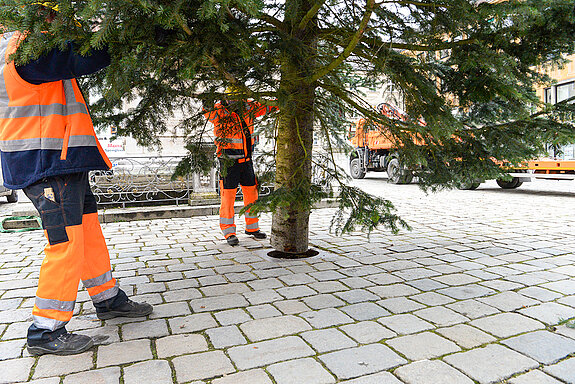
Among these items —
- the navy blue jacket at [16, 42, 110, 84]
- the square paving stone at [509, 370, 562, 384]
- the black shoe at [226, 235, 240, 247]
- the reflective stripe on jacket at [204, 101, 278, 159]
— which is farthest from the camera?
the black shoe at [226, 235, 240, 247]

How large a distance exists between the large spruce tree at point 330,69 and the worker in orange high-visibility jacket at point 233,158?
28cm

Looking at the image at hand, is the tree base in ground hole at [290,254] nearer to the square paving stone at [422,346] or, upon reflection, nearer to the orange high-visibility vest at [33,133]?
the square paving stone at [422,346]

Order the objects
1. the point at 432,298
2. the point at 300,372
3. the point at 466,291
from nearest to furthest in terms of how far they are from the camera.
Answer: the point at 300,372 → the point at 432,298 → the point at 466,291

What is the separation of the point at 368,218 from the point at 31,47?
115 inches

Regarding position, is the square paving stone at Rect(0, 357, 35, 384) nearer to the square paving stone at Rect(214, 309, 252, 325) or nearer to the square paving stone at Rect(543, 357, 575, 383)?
the square paving stone at Rect(214, 309, 252, 325)

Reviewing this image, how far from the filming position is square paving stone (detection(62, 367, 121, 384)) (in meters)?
2.25

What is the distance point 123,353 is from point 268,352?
88 cm

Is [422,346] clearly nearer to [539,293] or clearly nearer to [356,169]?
[539,293]

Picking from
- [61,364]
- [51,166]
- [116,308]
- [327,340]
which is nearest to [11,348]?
[61,364]

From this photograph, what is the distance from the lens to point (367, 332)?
2.79 m

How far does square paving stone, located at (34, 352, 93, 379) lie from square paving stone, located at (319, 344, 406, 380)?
1.38 meters

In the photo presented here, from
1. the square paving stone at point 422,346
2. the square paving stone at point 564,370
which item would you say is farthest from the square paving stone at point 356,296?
the square paving stone at point 564,370

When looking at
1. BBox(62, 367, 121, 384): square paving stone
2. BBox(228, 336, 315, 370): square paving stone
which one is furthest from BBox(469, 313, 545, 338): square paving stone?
BBox(62, 367, 121, 384): square paving stone

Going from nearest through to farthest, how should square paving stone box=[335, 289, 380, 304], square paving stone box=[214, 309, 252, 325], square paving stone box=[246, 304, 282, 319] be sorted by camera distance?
square paving stone box=[214, 309, 252, 325] → square paving stone box=[246, 304, 282, 319] → square paving stone box=[335, 289, 380, 304]
